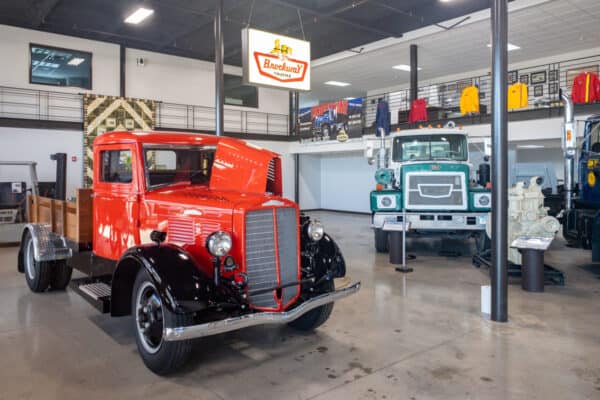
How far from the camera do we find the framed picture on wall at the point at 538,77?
1422 centimetres

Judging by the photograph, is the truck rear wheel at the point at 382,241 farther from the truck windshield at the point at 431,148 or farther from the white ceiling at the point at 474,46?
the white ceiling at the point at 474,46

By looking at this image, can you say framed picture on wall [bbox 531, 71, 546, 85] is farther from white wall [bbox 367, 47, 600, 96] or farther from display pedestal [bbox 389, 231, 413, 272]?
display pedestal [bbox 389, 231, 413, 272]

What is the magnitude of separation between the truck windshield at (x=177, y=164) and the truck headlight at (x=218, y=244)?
1.08 m

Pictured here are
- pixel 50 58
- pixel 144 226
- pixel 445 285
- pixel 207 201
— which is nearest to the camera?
pixel 207 201

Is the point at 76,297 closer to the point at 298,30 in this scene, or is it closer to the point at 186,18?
the point at 186,18

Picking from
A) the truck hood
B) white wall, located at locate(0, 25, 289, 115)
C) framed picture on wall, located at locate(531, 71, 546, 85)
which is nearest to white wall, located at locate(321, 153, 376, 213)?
white wall, located at locate(0, 25, 289, 115)

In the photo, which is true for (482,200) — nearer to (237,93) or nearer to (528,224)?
(528,224)

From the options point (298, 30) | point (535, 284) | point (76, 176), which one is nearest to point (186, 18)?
point (298, 30)

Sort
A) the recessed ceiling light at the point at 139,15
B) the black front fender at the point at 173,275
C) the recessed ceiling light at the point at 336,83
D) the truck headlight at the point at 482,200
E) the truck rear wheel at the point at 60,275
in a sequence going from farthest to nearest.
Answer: the recessed ceiling light at the point at 336,83
the recessed ceiling light at the point at 139,15
the truck headlight at the point at 482,200
the truck rear wheel at the point at 60,275
the black front fender at the point at 173,275

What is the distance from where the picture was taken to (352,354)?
3488 mm

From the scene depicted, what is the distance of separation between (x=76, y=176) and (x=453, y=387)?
1249cm

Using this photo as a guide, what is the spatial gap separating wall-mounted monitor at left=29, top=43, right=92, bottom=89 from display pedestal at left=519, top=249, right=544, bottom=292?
12403 mm

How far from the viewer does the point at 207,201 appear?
3.39m

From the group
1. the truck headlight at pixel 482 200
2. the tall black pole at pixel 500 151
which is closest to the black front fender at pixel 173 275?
the tall black pole at pixel 500 151
